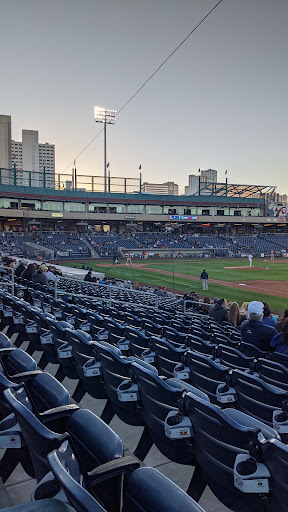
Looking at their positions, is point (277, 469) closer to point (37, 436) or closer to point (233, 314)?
point (37, 436)

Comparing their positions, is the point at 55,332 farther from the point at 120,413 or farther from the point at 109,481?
the point at 109,481

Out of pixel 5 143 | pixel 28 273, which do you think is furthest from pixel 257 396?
pixel 5 143

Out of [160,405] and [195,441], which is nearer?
[195,441]

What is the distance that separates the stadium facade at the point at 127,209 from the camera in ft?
221

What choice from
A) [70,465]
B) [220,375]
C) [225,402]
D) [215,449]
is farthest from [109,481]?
[220,375]

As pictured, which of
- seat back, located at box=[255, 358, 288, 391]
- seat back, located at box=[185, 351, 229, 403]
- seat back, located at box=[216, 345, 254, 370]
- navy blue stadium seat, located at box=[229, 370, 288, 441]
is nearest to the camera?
navy blue stadium seat, located at box=[229, 370, 288, 441]

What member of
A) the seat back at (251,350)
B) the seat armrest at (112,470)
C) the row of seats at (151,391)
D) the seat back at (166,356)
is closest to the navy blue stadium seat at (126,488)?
the seat armrest at (112,470)

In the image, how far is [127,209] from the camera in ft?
259

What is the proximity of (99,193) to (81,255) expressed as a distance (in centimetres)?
2702

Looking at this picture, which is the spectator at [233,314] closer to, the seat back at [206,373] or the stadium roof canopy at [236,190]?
the seat back at [206,373]

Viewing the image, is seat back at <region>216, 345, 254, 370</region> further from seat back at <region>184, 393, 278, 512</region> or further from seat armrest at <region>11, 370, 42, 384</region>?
seat armrest at <region>11, 370, 42, 384</region>

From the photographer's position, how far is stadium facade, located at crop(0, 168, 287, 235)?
2650 inches

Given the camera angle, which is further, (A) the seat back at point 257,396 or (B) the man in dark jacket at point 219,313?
(B) the man in dark jacket at point 219,313

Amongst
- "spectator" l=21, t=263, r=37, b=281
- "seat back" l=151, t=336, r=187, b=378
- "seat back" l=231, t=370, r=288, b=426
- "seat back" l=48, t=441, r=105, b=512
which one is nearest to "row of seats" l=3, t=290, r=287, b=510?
"seat back" l=231, t=370, r=288, b=426
